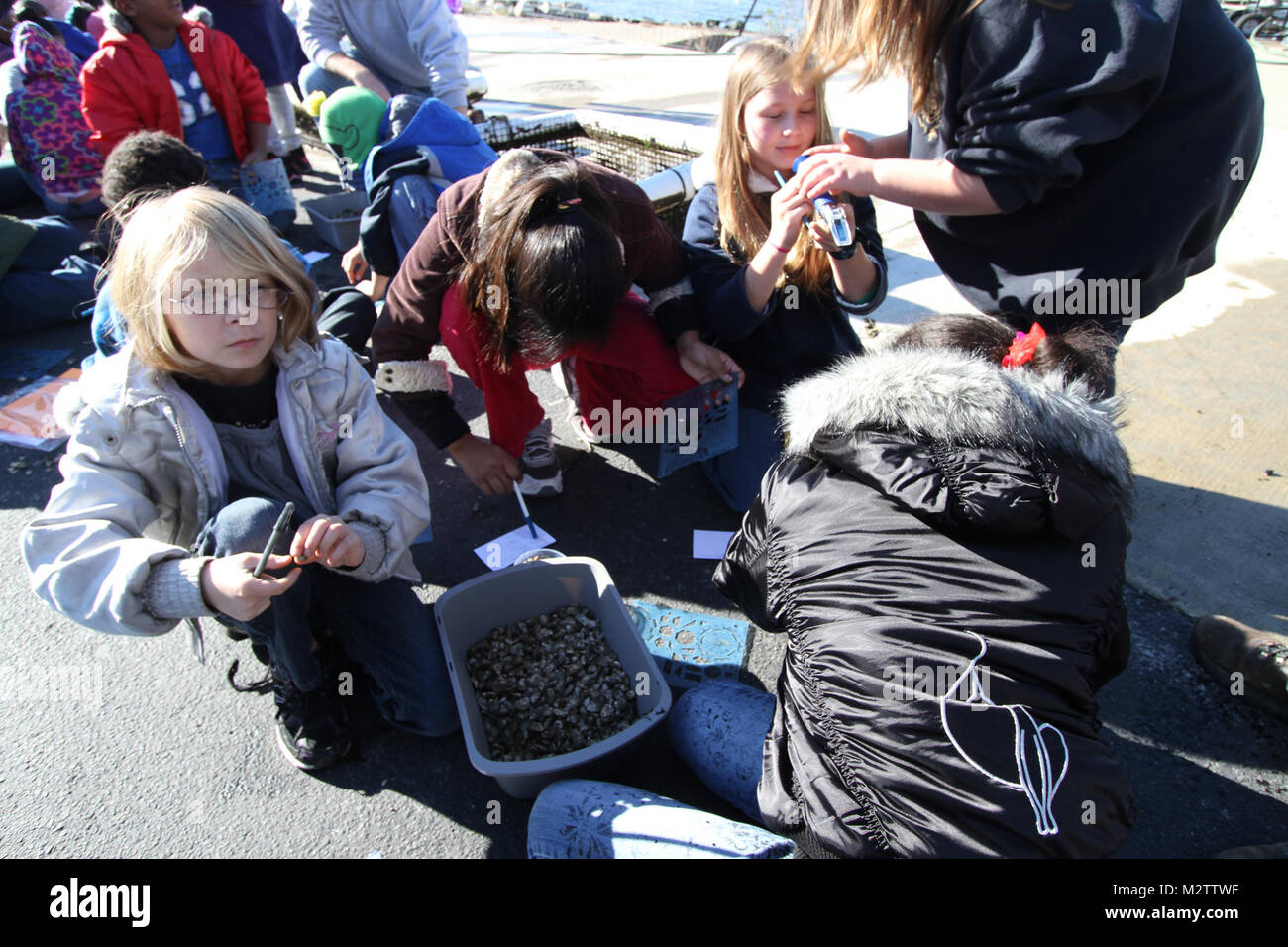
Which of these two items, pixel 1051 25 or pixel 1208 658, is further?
pixel 1208 658

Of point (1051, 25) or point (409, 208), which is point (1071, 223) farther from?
point (409, 208)

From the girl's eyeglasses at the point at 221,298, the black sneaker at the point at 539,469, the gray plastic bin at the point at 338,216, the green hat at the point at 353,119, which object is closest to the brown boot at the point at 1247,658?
the black sneaker at the point at 539,469

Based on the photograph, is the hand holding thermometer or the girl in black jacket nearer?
the hand holding thermometer

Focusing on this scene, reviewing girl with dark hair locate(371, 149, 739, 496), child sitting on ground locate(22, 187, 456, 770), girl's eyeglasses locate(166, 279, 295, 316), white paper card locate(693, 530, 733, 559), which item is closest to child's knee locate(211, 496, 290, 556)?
child sitting on ground locate(22, 187, 456, 770)

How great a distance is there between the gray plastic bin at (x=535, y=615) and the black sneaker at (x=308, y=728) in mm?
298

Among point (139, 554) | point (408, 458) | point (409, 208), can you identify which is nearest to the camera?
point (139, 554)

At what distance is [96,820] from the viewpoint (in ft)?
5.26

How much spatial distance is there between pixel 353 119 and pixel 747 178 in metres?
1.77

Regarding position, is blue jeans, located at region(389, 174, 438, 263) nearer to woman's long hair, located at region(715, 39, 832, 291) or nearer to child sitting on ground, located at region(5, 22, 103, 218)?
woman's long hair, located at region(715, 39, 832, 291)

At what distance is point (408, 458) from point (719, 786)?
3.37 ft

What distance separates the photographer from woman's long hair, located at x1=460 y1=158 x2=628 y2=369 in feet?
5.45

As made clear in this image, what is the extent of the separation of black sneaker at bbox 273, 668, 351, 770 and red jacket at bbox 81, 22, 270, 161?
3.14 metres

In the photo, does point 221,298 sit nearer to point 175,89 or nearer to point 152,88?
point 152,88
